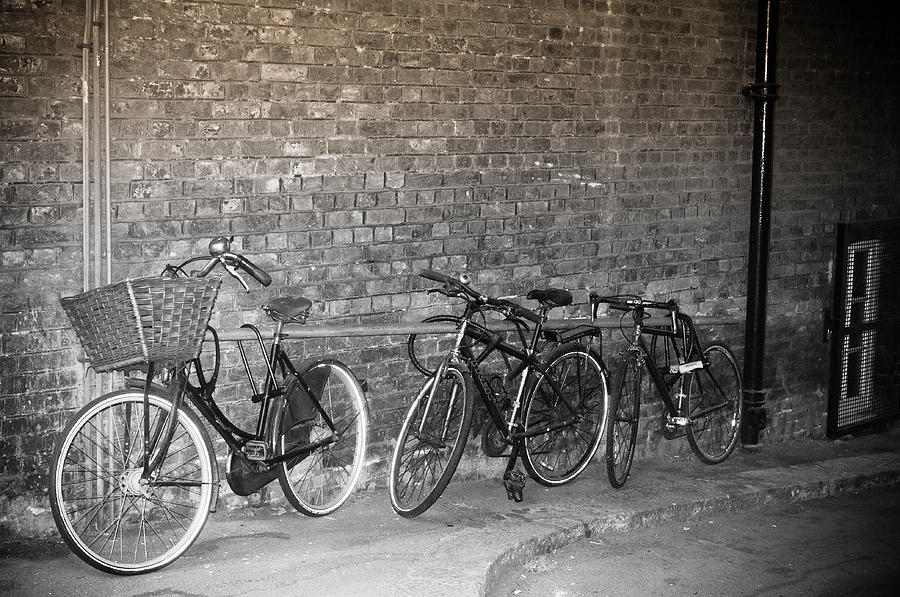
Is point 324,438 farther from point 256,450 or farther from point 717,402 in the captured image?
point 717,402

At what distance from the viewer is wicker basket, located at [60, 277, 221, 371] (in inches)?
195

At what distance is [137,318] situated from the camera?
16.3 feet

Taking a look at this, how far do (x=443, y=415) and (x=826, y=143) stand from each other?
4.70 metres

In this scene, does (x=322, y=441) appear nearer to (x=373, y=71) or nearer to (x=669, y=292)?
(x=373, y=71)

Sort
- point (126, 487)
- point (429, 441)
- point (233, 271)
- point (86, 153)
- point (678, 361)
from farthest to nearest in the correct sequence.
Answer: point (678, 361)
point (429, 441)
point (233, 271)
point (86, 153)
point (126, 487)

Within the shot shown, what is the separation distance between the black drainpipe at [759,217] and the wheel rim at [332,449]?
3694 mm

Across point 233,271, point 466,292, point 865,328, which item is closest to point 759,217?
point 865,328

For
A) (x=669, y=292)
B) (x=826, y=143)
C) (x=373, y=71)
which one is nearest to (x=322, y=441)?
(x=373, y=71)

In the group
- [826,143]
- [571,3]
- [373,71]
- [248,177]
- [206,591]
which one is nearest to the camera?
[206,591]

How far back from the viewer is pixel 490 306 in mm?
6586

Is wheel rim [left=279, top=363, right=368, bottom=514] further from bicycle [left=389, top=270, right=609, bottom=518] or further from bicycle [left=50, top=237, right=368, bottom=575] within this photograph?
bicycle [left=389, top=270, right=609, bottom=518]

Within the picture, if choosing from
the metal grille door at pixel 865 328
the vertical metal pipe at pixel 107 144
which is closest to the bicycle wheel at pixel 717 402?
the metal grille door at pixel 865 328

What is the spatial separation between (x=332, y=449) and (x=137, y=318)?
2.01 meters

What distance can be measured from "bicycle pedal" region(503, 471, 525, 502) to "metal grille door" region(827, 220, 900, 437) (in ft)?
13.5
